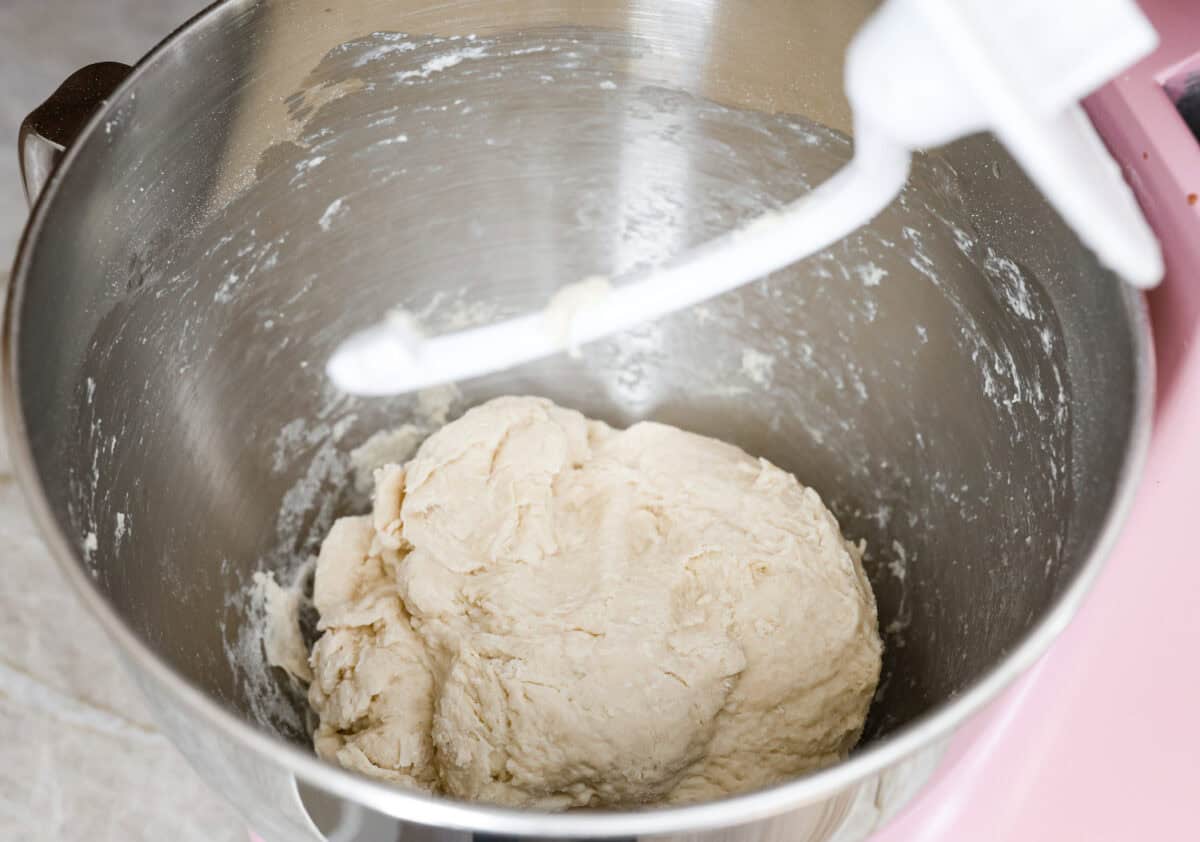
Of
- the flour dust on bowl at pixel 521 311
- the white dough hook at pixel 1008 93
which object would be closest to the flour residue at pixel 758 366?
the flour dust on bowl at pixel 521 311

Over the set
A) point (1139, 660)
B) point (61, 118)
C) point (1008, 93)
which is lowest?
point (1139, 660)

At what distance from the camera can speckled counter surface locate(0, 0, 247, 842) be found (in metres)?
1.16

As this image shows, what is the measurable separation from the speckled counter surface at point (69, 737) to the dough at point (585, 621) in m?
0.31

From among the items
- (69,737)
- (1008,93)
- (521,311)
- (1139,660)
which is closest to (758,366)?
(521,311)

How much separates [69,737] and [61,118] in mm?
731

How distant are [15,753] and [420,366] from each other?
26.4 inches

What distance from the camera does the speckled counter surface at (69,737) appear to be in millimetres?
1158

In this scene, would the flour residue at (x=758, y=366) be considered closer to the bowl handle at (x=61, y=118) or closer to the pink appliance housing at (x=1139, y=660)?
the pink appliance housing at (x=1139, y=660)

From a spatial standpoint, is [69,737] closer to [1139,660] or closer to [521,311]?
[521,311]

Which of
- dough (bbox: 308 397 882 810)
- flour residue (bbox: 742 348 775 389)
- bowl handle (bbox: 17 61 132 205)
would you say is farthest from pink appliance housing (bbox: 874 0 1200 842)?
bowl handle (bbox: 17 61 132 205)

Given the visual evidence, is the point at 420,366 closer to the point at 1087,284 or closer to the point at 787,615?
the point at 787,615

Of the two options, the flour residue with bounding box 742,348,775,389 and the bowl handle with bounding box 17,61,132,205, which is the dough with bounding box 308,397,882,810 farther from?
the bowl handle with bounding box 17,61,132,205

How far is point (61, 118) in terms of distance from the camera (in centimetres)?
79

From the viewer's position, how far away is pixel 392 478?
3.65 feet
